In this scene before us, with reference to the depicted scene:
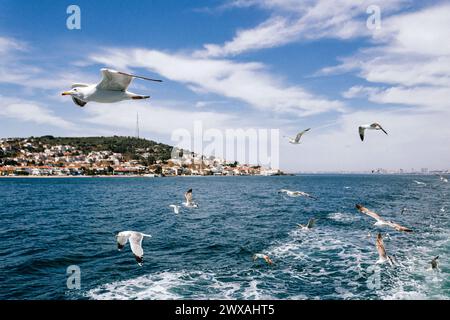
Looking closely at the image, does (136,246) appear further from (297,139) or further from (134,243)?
(297,139)

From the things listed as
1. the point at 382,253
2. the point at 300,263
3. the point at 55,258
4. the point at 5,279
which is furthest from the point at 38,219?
the point at 382,253

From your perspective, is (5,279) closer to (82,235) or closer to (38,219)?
(82,235)

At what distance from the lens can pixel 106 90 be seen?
19.9ft

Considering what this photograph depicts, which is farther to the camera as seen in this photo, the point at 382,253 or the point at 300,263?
the point at 300,263

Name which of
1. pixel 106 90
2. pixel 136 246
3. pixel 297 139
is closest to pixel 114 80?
pixel 106 90

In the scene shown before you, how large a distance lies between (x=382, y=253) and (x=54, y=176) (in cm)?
19475

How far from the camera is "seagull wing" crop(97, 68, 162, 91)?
18.0 feet

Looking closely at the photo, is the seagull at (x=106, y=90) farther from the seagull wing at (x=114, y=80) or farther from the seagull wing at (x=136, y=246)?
the seagull wing at (x=136, y=246)

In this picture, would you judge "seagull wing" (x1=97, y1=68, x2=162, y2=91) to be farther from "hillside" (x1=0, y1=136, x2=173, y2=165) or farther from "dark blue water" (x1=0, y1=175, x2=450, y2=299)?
"hillside" (x1=0, y1=136, x2=173, y2=165)

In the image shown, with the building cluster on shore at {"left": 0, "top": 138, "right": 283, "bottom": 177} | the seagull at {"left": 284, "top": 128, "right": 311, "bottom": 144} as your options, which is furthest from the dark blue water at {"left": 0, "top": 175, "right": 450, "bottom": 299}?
the building cluster on shore at {"left": 0, "top": 138, "right": 283, "bottom": 177}

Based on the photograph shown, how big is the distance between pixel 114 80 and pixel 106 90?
1.52 ft

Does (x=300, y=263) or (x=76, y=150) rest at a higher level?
(x=76, y=150)

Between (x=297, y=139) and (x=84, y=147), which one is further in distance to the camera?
(x=84, y=147)

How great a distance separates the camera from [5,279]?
14875 millimetres
